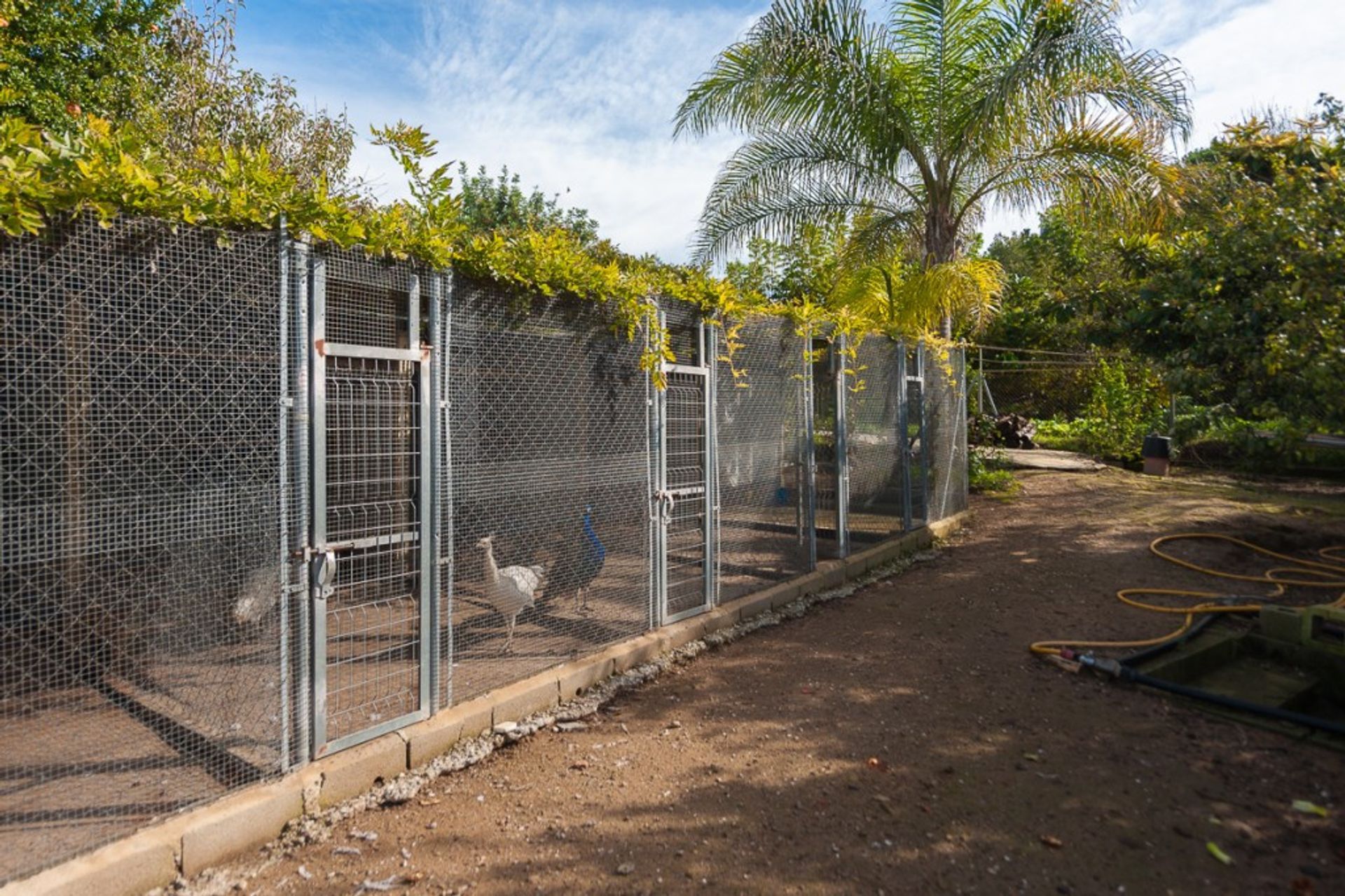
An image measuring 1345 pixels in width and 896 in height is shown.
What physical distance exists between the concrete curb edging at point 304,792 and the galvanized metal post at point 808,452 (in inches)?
69.9

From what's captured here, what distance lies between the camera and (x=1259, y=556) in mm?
7977

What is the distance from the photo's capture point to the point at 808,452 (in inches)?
262

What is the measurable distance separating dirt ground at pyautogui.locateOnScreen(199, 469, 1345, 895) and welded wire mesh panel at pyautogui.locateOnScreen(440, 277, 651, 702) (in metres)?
0.65

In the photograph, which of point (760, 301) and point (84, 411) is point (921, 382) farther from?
point (84, 411)

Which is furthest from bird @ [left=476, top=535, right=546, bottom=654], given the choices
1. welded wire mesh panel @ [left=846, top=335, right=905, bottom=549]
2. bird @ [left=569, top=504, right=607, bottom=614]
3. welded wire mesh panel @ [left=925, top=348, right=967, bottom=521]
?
welded wire mesh panel @ [left=925, top=348, right=967, bottom=521]

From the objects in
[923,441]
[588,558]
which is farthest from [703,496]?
[923,441]

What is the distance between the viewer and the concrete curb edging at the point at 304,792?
255cm

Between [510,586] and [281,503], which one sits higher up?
[281,503]

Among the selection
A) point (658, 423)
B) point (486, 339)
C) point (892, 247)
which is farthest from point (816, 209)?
point (486, 339)

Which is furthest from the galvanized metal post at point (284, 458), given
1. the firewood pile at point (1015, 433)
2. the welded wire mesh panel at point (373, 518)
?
the firewood pile at point (1015, 433)

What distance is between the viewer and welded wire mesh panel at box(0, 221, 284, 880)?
252 centimetres

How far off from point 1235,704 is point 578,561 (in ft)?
12.2

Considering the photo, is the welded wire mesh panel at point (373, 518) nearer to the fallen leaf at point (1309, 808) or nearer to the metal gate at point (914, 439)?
the fallen leaf at point (1309, 808)

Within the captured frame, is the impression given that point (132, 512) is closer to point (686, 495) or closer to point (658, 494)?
point (658, 494)
